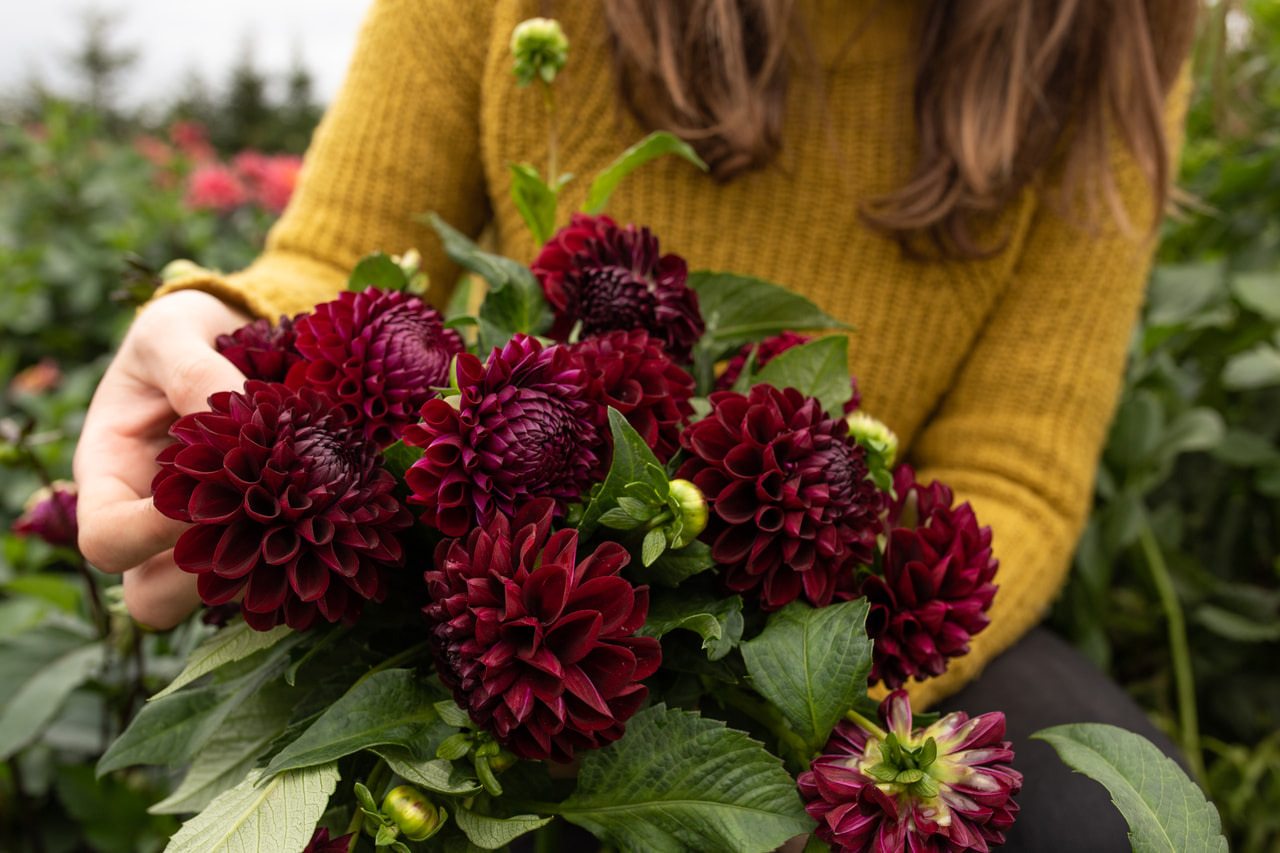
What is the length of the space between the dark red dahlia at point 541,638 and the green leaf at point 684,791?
1.7 inches

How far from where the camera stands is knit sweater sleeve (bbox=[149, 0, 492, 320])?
812 mm

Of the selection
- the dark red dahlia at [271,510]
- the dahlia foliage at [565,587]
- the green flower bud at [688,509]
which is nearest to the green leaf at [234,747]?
the dahlia foliage at [565,587]

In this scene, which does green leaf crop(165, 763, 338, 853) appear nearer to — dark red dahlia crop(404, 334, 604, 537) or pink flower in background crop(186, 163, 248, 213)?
dark red dahlia crop(404, 334, 604, 537)

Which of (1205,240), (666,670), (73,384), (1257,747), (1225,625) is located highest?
(1205,240)

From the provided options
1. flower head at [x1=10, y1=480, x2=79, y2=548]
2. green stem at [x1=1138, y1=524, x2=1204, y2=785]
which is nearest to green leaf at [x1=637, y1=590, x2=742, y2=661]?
flower head at [x1=10, y1=480, x2=79, y2=548]

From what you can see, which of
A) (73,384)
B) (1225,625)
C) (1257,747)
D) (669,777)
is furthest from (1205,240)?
(73,384)

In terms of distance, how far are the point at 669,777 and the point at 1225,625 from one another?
93 centimetres

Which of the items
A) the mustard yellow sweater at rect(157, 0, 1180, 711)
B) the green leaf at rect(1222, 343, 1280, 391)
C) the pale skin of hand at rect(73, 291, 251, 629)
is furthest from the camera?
the green leaf at rect(1222, 343, 1280, 391)

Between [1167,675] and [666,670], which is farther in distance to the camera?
[1167,675]

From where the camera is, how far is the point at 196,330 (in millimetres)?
479

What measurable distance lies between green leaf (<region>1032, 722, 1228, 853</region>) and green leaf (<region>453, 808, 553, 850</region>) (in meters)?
0.22

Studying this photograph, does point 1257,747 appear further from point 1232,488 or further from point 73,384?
point 73,384

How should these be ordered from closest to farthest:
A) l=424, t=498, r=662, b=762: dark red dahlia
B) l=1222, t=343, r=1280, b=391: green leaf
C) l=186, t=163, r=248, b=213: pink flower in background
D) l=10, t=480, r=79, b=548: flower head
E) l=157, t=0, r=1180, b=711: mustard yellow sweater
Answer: l=424, t=498, r=662, b=762: dark red dahlia
l=10, t=480, r=79, b=548: flower head
l=157, t=0, r=1180, b=711: mustard yellow sweater
l=1222, t=343, r=1280, b=391: green leaf
l=186, t=163, r=248, b=213: pink flower in background

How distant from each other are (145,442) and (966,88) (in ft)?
2.42
